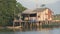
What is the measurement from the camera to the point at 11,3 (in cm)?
6253

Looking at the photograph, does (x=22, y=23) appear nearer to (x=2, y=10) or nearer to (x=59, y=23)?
(x=2, y=10)

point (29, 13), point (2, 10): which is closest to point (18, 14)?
point (29, 13)

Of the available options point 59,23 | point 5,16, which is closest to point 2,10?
point 5,16

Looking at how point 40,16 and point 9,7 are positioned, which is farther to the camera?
point 40,16

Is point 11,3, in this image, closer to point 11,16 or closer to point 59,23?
point 11,16

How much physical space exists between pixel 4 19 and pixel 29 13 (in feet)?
23.0

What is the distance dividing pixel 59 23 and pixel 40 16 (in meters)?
5.23

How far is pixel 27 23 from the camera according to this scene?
62.6 metres

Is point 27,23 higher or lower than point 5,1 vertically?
lower

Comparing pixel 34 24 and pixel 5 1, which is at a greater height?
pixel 5 1

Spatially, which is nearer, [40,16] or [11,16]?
[11,16]

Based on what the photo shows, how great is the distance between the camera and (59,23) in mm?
68500

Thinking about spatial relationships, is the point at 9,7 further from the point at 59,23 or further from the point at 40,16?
the point at 59,23

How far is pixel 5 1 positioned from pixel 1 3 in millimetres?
1023
